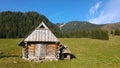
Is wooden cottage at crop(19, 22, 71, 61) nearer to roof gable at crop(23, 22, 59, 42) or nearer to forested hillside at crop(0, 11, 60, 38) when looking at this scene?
roof gable at crop(23, 22, 59, 42)

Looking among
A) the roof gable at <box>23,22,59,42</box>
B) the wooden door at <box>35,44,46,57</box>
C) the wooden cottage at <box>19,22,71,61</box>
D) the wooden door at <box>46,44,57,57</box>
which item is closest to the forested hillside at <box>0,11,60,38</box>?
the wooden cottage at <box>19,22,71,61</box>

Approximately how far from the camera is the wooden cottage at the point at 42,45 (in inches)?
1999

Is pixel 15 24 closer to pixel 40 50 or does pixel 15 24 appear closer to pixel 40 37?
pixel 40 50

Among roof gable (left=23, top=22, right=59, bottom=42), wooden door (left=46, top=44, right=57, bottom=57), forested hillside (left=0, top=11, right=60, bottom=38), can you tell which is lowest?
wooden door (left=46, top=44, right=57, bottom=57)

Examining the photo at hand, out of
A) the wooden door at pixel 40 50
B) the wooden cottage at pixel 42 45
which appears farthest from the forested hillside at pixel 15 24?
the wooden door at pixel 40 50

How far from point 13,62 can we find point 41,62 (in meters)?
5.58

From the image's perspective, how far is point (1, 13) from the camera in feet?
625

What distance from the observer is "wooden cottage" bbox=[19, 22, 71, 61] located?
50781mm

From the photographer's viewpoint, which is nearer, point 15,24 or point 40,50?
point 40,50

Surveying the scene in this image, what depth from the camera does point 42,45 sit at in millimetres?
51281

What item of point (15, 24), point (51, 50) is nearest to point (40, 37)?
point (51, 50)

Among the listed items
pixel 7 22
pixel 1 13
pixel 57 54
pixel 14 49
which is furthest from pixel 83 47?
pixel 1 13

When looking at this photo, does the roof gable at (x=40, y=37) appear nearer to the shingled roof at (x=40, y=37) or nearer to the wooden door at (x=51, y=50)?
the shingled roof at (x=40, y=37)

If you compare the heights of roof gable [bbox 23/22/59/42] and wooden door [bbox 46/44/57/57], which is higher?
roof gable [bbox 23/22/59/42]
